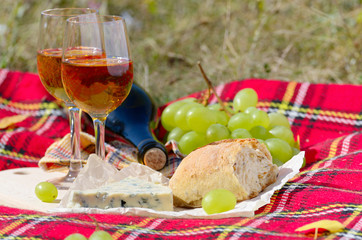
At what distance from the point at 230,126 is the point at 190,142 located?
148 mm

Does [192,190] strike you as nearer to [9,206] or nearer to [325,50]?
[9,206]

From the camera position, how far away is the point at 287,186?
1.34 m

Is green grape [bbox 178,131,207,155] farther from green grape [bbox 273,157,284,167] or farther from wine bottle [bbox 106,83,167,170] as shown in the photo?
green grape [bbox 273,157,284,167]

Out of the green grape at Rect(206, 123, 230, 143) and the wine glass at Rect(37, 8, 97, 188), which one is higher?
the wine glass at Rect(37, 8, 97, 188)

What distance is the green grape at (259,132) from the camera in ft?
5.38

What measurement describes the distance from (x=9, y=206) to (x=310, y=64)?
2.47m

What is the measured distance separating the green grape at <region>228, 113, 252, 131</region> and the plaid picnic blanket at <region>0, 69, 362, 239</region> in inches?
9.5

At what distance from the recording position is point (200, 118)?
1.63 m

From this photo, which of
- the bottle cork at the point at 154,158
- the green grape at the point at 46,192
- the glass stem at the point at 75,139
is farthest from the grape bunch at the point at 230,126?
the green grape at the point at 46,192

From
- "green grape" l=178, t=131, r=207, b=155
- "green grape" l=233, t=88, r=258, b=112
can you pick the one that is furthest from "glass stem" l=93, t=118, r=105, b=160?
"green grape" l=233, t=88, r=258, b=112

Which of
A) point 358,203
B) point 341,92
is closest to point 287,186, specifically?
point 358,203

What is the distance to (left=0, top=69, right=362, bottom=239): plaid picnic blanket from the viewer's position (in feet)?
3.44

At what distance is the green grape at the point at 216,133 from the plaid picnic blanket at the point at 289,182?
0.91 ft

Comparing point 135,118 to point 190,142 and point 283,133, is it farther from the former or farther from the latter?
point 283,133
